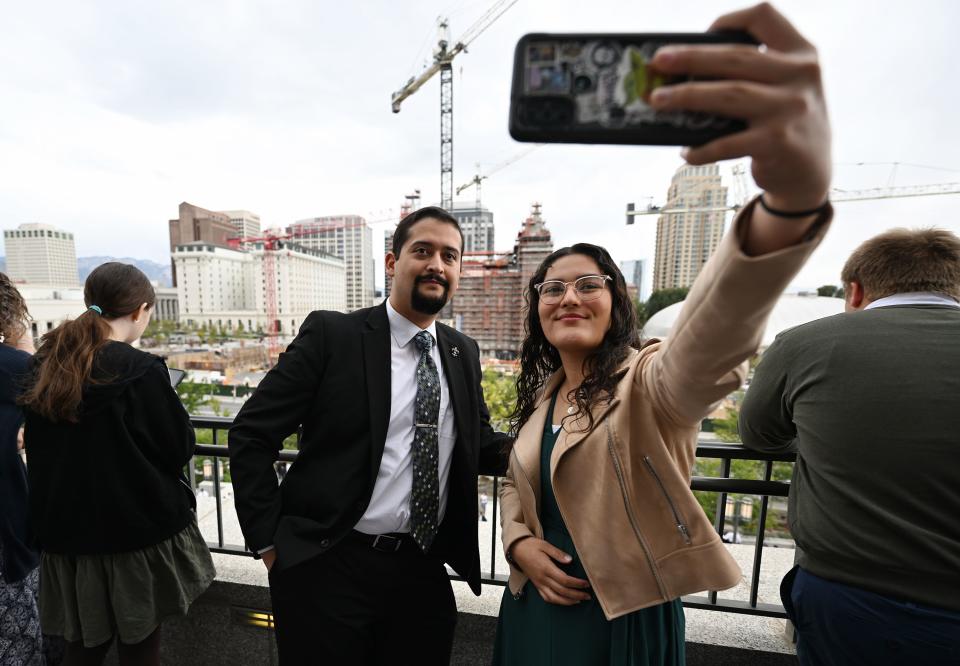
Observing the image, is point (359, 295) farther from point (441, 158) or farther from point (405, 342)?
point (405, 342)

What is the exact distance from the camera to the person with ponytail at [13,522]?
6.38 ft

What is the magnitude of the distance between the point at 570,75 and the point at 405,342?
4.61 ft

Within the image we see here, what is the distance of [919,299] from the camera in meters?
1.39

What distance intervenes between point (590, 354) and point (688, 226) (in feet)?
249

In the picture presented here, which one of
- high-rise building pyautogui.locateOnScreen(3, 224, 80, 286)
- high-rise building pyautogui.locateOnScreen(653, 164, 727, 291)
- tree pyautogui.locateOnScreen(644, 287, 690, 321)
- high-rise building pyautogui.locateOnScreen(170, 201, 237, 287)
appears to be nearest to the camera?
tree pyautogui.locateOnScreen(644, 287, 690, 321)

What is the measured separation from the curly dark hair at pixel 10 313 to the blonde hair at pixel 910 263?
3.67 metres

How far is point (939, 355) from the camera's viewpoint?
1.27 m

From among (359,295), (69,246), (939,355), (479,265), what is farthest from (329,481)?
(69,246)

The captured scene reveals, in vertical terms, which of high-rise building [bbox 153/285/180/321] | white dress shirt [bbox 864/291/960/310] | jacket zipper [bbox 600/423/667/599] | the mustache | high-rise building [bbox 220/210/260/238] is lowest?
high-rise building [bbox 153/285/180/321]

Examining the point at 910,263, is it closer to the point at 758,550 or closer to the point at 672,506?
the point at 672,506

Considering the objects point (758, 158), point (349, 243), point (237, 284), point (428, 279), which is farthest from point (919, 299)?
point (349, 243)

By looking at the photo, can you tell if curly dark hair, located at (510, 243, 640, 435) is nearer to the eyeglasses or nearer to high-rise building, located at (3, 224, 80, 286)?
the eyeglasses

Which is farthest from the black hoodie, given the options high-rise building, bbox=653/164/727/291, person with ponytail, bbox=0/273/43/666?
high-rise building, bbox=653/164/727/291

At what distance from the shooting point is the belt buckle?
5.59ft
